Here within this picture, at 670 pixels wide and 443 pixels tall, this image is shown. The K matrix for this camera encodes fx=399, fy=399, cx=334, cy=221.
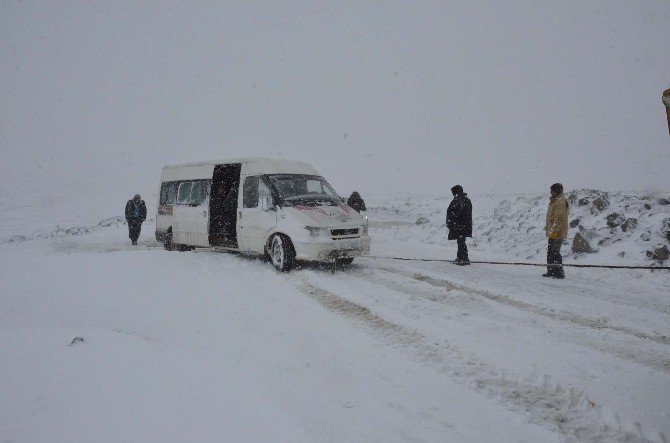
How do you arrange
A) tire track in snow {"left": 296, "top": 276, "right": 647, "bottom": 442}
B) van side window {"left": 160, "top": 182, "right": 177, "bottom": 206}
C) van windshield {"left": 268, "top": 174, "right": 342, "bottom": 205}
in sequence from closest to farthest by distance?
tire track in snow {"left": 296, "top": 276, "right": 647, "bottom": 442}
van windshield {"left": 268, "top": 174, "right": 342, "bottom": 205}
van side window {"left": 160, "top": 182, "right": 177, "bottom": 206}

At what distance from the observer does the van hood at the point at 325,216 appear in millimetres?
7859

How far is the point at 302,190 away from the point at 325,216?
4.01 feet

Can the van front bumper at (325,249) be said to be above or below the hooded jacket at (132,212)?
below

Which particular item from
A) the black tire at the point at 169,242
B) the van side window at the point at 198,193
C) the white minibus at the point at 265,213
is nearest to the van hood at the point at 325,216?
the white minibus at the point at 265,213

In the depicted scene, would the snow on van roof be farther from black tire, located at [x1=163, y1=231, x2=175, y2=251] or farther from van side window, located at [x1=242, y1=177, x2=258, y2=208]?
black tire, located at [x1=163, y1=231, x2=175, y2=251]

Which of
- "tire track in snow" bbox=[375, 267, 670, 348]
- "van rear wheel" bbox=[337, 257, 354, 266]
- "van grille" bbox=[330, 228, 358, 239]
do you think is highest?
"van grille" bbox=[330, 228, 358, 239]

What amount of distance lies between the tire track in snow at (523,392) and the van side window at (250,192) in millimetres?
5270

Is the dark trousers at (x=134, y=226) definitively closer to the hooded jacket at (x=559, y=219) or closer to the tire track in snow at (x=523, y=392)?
the tire track in snow at (x=523, y=392)

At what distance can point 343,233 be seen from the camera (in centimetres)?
812

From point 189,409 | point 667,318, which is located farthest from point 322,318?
point 667,318

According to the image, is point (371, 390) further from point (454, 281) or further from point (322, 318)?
point (454, 281)

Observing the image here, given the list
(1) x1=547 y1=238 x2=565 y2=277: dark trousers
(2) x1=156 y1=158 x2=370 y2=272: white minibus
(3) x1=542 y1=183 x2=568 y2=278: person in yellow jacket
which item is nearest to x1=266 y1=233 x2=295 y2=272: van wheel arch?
(2) x1=156 y1=158 x2=370 y2=272: white minibus

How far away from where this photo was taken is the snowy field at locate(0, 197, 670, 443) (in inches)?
102

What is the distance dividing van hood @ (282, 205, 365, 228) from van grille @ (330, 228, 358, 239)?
0.11 meters
